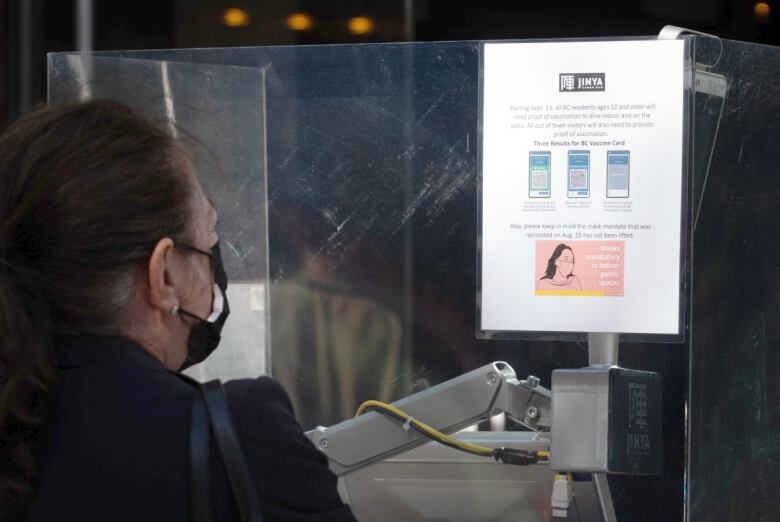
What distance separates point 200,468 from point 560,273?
124cm

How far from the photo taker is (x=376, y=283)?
2.64 metres

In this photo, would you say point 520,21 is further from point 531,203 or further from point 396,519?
point 396,519

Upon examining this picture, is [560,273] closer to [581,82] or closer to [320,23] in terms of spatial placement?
[581,82]

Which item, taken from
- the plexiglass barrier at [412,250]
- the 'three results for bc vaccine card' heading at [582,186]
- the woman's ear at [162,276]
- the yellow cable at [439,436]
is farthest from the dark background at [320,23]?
the woman's ear at [162,276]

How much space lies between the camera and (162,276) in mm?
1499

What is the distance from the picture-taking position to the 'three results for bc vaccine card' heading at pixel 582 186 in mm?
2377

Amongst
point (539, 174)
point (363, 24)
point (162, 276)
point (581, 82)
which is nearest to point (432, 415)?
point (539, 174)

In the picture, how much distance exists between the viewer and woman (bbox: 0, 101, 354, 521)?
1365mm

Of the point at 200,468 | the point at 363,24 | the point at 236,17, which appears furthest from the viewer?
the point at 236,17

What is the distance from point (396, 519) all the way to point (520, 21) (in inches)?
71.8

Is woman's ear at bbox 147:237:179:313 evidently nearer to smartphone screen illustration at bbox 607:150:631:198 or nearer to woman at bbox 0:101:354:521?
woman at bbox 0:101:354:521

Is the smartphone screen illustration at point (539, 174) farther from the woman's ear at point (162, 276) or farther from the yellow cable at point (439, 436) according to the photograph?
the woman's ear at point (162, 276)

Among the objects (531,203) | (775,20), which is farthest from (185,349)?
(775,20)

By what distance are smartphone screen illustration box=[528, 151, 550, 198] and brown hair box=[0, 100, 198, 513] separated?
1.11m
